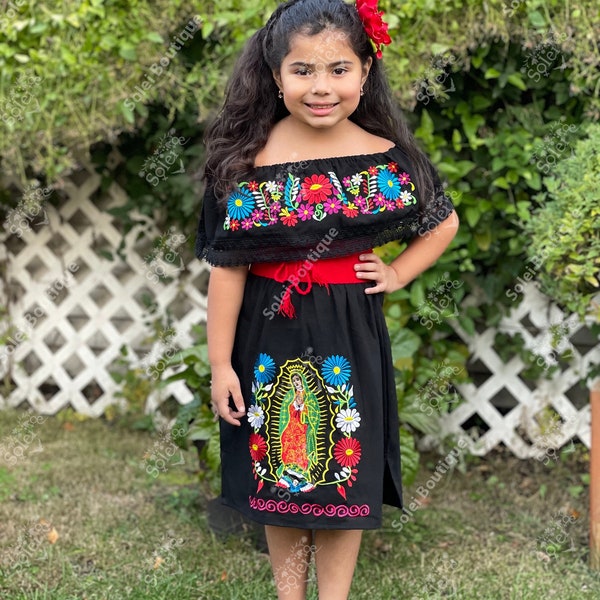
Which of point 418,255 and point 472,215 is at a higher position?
point 418,255

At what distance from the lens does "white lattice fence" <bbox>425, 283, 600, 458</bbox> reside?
368 cm

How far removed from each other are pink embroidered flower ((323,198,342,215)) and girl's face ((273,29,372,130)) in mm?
168

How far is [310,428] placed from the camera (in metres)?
2.12

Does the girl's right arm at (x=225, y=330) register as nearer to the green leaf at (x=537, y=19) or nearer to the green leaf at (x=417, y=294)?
the green leaf at (x=417, y=294)

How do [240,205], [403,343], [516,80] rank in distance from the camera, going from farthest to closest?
[516,80] < [403,343] < [240,205]

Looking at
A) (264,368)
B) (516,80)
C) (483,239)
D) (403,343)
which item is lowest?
(403,343)

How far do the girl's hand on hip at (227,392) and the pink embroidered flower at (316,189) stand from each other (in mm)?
453

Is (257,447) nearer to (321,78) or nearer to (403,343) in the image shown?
(321,78)

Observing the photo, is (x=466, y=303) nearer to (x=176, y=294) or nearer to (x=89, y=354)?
(x=176, y=294)

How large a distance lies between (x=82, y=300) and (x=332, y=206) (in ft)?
8.71

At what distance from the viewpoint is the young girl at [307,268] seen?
2066 millimetres

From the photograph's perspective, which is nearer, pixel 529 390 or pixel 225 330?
pixel 225 330

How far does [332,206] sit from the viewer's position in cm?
209

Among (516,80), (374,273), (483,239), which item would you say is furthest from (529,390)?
(374,273)
